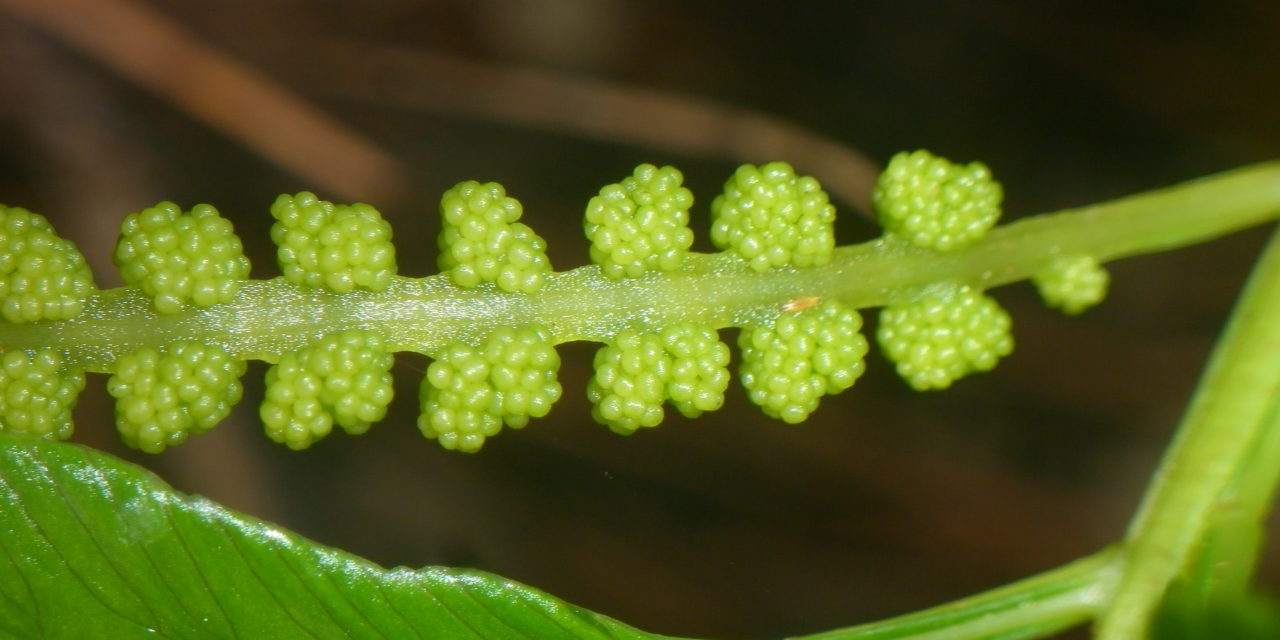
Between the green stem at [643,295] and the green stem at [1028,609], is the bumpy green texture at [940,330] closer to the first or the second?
the green stem at [643,295]

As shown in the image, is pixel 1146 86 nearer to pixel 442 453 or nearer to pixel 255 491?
pixel 442 453

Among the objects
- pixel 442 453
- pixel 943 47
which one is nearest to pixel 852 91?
pixel 943 47

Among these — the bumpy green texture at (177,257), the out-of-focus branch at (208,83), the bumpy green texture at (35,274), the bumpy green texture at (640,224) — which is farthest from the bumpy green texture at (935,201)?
the out-of-focus branch at (208,83)

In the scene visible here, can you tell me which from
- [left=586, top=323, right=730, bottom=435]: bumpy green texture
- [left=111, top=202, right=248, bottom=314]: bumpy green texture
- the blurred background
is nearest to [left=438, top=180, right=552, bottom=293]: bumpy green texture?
[left=586, top=323, right=730, bottom=435]: bumpy green texture

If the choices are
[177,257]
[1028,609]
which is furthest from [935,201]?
[177,257]

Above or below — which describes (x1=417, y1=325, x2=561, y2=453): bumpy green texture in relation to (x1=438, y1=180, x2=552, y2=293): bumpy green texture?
below

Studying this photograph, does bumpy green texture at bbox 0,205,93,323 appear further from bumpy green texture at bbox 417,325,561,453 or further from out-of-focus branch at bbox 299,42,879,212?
out-of-focus branch at bbox 299,42,879,212

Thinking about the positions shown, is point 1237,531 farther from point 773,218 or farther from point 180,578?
point 180,578
